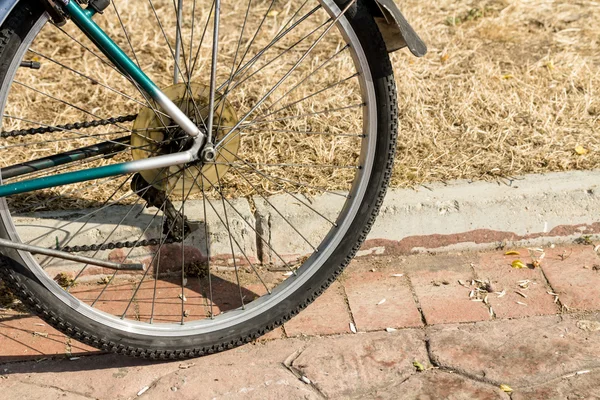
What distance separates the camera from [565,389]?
3.12m

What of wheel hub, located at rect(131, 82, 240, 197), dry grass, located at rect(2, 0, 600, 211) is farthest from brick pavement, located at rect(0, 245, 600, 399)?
wheel hub, located at rect(131, 82, 240, 197)

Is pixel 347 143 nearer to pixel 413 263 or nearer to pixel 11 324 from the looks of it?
pixel 413 263

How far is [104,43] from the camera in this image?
282 centimetres

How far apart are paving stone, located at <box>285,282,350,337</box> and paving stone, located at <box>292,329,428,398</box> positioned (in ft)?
0.19

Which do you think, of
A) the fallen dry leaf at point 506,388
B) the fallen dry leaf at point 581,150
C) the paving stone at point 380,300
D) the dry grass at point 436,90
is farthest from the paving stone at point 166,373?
the fallen dry leaf at point 581,150

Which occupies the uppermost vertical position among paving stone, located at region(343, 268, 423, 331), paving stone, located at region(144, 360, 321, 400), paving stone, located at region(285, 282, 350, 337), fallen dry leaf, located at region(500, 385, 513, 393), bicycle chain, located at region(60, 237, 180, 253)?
bicycle chain, located at region(60, 237, 180, 253)

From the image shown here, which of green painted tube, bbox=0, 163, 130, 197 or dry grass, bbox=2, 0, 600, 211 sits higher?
green painted tube, bbox=0, 163, 130, 197

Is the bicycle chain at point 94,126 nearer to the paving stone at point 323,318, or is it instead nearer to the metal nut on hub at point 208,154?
the metal nut on hub at point 208,154

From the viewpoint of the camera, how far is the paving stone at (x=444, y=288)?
352cm

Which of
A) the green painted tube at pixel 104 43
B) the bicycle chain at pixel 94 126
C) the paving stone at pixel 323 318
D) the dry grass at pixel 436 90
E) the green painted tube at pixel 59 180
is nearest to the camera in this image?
the green painted tube at pixel 104 43

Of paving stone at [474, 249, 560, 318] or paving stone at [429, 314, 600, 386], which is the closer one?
paving stone at [429, 314, 600, 386]

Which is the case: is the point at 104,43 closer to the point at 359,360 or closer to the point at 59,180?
the point at 59,180

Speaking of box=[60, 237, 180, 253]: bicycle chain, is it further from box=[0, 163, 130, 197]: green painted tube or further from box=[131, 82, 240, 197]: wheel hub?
box=[0, 163, 130, 197]: green painted tube

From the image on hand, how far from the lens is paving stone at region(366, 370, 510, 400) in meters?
3.11
